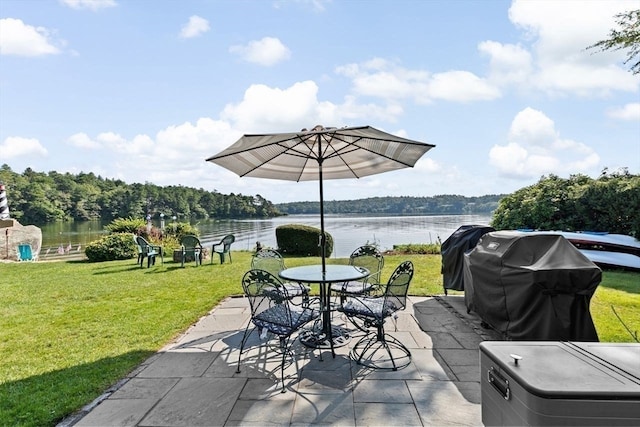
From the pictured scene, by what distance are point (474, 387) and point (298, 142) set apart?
2930 mm

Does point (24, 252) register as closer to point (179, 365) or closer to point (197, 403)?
point (179, 365)

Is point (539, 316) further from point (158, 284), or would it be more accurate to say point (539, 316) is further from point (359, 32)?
point (158, 284)

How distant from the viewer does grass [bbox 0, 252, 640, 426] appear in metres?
3.02

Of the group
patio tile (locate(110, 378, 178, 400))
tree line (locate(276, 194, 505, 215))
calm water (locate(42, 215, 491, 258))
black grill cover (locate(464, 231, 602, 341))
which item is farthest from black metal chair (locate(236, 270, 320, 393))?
tree line (locate(276, 194, 505, 215))

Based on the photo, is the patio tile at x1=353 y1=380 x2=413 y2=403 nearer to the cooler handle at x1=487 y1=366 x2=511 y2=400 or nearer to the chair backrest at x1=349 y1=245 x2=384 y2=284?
the cooler handle at x1=487 y1=366 x2=511 y2=400

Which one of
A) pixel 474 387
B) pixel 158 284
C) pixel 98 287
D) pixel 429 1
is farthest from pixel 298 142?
pixel 98 287

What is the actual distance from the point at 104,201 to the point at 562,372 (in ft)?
223

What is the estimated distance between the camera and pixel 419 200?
5119 centimetres

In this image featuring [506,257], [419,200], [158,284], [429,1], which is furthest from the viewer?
[419,200]

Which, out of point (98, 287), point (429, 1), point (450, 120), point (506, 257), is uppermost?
point (429, 1)

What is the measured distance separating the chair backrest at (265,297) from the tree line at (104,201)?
43564 mm

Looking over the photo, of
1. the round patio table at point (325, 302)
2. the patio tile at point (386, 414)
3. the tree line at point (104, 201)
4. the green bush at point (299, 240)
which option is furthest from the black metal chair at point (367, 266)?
the tree line at point (104, 201)

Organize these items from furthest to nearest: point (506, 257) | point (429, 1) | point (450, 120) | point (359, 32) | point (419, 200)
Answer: point (419, 200), point (450, 120), point (359, 32), point (429, 1), point (506, 257)

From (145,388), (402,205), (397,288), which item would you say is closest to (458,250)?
(397,288)
